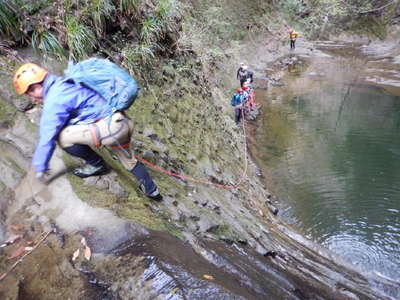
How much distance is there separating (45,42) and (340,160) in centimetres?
910

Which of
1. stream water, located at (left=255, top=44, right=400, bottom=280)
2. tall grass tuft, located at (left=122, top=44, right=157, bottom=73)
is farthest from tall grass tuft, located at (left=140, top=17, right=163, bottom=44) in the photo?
stream water, located at (left=255, top=44, right=400, bottom=280)

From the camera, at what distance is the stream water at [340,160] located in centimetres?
729

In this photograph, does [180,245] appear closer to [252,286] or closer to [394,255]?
[252,286]

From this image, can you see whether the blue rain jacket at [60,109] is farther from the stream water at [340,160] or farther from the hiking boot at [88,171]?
the stream water at [340,160]

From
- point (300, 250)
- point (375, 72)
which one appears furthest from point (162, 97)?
point (375, 72)

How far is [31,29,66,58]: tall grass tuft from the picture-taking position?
550 cm

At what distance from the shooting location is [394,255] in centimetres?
669

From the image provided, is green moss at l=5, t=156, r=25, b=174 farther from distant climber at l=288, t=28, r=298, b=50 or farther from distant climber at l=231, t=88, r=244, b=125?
distant climber at l=288, t=28, r=298, b=50

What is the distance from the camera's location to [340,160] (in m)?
10.3

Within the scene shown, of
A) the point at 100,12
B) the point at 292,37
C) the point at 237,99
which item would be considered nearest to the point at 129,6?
the point at 100,12

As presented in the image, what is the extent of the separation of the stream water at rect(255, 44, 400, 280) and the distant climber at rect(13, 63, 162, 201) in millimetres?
5601

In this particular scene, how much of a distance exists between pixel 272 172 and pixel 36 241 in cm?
790

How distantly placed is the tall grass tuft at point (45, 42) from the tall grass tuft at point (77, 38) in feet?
0.81

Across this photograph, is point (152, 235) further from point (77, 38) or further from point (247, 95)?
point (247, 95)
